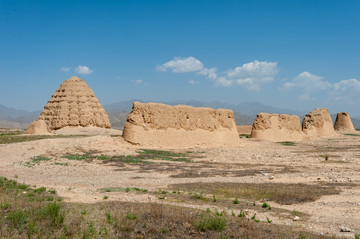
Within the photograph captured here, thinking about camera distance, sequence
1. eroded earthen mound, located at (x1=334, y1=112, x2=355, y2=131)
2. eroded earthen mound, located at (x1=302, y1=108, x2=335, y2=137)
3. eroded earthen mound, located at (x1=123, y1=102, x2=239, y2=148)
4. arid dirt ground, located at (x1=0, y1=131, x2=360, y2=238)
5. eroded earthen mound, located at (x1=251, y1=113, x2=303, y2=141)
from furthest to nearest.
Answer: eroded earthen mound, located at (x1=334, y1=112, x2=355, y2=131) → eroded earthen mound, located at (x1=302, y1=108, x2=335, y2=137) → eroded earthen mound, located at (x1=251, y1=113, x2=303, y2=141) → eroded earthen mound, located at (x1=123, y1=102, x2=239, y2=148) → arid dirt ground, located at (x1=0, y1=131, x2=360, y2=238)

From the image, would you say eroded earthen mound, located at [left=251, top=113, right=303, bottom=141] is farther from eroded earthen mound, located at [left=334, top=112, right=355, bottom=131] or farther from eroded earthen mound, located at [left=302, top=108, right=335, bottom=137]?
eroded earthen mound, located at [left=334, top=112, right=355, bottom=131]

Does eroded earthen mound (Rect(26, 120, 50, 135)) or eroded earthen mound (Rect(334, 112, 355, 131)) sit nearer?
eroded earthen mound (Rect(26, 120, 50, 135))

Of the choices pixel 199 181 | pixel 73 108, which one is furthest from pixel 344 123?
pixel 199 181

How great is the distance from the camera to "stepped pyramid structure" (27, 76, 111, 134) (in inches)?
2250

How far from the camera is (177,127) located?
29547 mm

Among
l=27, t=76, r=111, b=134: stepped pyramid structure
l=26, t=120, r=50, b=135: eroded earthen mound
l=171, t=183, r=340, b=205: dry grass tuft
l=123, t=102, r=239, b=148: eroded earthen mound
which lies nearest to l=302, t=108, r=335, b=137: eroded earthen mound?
l=123, t=102, r=239, b=148: eroded earthen mound

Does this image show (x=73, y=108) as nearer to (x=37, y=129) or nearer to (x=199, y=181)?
(x=37, y=129)

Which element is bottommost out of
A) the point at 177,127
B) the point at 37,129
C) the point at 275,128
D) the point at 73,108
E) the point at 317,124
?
the point at 37,129

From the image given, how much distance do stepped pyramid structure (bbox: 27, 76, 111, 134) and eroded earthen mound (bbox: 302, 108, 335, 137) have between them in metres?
39.4

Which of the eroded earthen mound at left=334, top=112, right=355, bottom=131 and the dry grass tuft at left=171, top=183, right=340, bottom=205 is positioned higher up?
the eroded earthen mound at left=334, top=112, right=355, bottom=131

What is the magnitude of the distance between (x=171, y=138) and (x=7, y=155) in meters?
14.2

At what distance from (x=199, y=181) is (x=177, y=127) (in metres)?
15.9

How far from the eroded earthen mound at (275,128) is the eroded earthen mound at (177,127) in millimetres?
8248

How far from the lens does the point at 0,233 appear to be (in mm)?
6211
